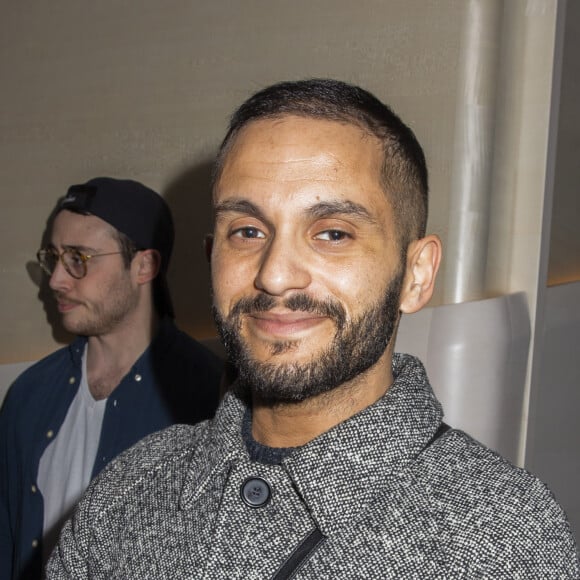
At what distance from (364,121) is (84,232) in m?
1.35

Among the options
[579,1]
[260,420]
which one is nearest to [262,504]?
[260,420]

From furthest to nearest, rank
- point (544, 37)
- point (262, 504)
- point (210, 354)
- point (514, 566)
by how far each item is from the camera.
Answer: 1. point (210, 354)
2. point (544, 37)
3. point (262, 504)
4. point (514, 566)

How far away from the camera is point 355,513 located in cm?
89

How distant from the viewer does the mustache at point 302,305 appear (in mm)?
896

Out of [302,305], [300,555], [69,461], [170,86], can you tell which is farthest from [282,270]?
[170,86]

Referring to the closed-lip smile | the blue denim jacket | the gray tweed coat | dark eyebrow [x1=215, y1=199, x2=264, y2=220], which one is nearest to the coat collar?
the gray tweed coat

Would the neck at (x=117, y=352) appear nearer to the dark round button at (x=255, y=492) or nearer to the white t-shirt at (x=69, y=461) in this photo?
the white t-shirt at (x=69, y=461)

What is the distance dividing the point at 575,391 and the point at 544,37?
1059 mm

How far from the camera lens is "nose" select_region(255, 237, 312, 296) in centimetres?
89

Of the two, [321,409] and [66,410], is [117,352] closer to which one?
[66,410]

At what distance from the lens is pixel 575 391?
2564mm

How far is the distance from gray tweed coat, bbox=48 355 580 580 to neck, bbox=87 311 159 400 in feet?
3.77

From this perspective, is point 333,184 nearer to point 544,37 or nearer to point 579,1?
point 544,37

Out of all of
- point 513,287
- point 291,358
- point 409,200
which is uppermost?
point 409,200
